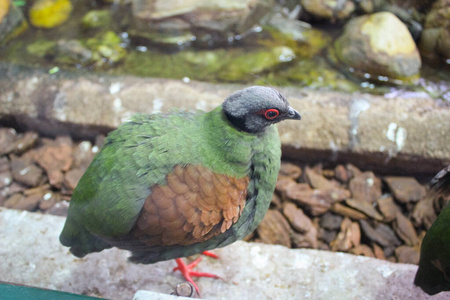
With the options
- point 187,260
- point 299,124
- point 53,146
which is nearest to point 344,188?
point 299,124

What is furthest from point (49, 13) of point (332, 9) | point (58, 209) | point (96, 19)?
point (332, 9)

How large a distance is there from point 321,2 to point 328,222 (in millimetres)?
2754

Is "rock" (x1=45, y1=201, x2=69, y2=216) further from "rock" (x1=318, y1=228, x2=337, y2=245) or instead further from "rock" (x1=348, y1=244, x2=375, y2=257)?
"rock" (x1=348, y1=244, x2=375, y2=257)

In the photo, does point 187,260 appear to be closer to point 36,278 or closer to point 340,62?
point 36,278

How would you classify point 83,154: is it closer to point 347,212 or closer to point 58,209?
point 58,209

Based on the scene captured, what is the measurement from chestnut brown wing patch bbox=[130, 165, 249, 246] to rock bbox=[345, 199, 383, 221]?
1.30 metres

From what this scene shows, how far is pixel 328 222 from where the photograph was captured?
9.12ft

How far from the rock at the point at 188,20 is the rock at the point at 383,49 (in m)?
1.30

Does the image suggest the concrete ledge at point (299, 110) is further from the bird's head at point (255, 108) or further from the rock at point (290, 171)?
the bird's head at point (255, 108)

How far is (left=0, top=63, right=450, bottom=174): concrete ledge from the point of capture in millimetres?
2779

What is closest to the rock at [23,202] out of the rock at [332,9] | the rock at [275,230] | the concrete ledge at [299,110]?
the concrete ledge at [299,110]

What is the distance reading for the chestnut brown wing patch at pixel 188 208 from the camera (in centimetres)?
172

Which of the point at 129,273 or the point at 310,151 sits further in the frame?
the point at 310,151

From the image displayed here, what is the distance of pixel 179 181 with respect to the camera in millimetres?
1750
